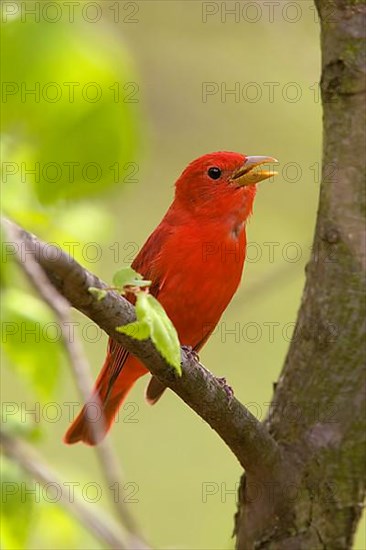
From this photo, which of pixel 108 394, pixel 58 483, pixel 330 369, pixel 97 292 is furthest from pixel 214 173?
pixel 97 292

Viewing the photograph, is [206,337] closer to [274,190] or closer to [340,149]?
[340,149]

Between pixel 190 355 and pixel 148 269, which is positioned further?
pixel 148 269

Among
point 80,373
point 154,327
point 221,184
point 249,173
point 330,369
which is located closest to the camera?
point 154,327

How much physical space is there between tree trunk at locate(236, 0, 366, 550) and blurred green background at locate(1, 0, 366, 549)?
423mm

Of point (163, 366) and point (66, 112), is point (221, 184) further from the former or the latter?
point (163, 366)

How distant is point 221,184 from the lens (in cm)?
455

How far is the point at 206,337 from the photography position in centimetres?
446

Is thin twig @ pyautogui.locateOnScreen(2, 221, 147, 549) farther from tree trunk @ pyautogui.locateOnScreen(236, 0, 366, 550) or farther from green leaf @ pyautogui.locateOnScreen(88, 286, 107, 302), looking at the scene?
tree trunk @ pyautogui.locateOnScreen(236, 0, 366, 550)

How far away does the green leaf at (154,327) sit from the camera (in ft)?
6.78

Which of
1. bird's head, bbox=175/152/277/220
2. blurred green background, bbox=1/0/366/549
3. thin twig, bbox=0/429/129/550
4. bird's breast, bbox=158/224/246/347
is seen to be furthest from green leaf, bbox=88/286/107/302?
bird's head, bbox=175/152/277/220

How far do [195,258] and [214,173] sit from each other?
535 mm

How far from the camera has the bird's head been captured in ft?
14.5

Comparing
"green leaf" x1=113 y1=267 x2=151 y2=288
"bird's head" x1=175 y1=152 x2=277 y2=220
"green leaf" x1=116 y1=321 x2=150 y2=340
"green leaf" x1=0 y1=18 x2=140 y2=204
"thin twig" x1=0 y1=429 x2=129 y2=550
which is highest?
"green leaf" x1=0 y1=18 x2=140 y2=204

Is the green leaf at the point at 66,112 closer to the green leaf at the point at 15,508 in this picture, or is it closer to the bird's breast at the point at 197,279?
the green leaf at the point at 15,508
